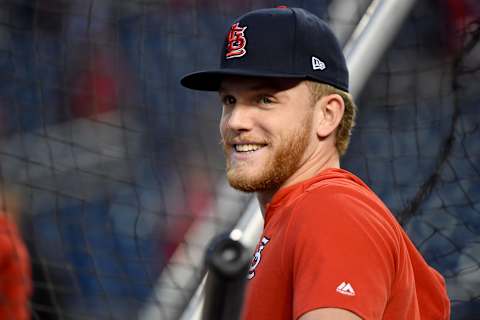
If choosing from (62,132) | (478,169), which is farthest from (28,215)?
(478,169)

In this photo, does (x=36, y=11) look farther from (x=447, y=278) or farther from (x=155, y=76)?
(x=447, y=278)

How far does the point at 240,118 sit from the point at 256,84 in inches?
2.2

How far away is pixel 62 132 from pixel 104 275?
0.39 metres

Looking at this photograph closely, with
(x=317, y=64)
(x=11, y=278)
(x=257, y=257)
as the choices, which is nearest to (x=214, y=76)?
(x=317, y=64)

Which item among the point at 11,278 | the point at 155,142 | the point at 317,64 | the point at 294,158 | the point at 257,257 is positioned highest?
the point at 317,64

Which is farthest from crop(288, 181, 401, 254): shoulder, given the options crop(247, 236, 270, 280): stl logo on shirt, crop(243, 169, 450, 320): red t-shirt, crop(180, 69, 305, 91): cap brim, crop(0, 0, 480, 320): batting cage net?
crop(0, 0, 480, 320): batting cage net

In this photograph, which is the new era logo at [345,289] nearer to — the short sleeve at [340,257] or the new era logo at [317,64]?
the short sleeve at [340,257]

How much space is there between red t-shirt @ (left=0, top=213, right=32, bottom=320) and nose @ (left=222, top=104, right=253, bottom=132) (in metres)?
0.44

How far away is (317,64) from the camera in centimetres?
152

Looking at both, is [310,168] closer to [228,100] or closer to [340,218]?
[228,100]

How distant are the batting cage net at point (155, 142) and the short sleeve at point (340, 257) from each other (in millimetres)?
877

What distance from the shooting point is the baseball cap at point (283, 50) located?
1496 mm

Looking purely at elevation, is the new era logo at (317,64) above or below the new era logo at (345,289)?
above

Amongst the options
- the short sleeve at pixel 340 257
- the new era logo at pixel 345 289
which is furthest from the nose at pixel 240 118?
the new era logo at pixel 345 289
